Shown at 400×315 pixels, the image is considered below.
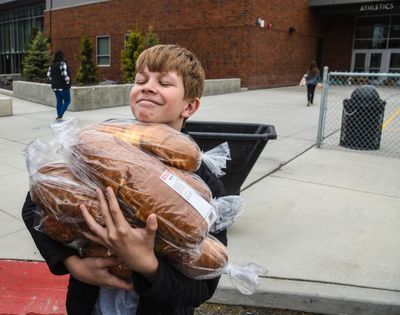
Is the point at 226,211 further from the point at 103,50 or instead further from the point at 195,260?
the point at 103,50

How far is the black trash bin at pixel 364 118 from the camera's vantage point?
834 centimetres

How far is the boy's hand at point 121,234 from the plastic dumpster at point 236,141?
258 cm

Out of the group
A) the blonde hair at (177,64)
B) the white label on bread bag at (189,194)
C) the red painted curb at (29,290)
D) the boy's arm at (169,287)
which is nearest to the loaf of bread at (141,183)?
the white label on bread bag at (189,194)

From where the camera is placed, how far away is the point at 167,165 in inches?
47.7

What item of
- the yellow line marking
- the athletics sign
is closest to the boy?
the yellow line marking

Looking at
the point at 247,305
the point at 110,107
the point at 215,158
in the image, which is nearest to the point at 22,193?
the point at 247,305

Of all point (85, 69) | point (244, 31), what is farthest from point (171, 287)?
point (85, 69)

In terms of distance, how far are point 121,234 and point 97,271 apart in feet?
0.68

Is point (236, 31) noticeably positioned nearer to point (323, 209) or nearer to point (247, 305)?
point (323, 209)

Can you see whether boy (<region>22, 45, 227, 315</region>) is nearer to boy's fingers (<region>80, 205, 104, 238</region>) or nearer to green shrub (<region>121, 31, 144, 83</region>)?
boy's fingers (<region>80, 205, 104, 238</region>)

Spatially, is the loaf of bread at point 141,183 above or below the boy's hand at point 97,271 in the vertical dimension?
above

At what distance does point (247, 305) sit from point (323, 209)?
2079 millimetres

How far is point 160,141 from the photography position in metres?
1.22

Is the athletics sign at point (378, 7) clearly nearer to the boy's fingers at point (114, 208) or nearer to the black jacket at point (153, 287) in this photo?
the black jacket at point (153, 287)
